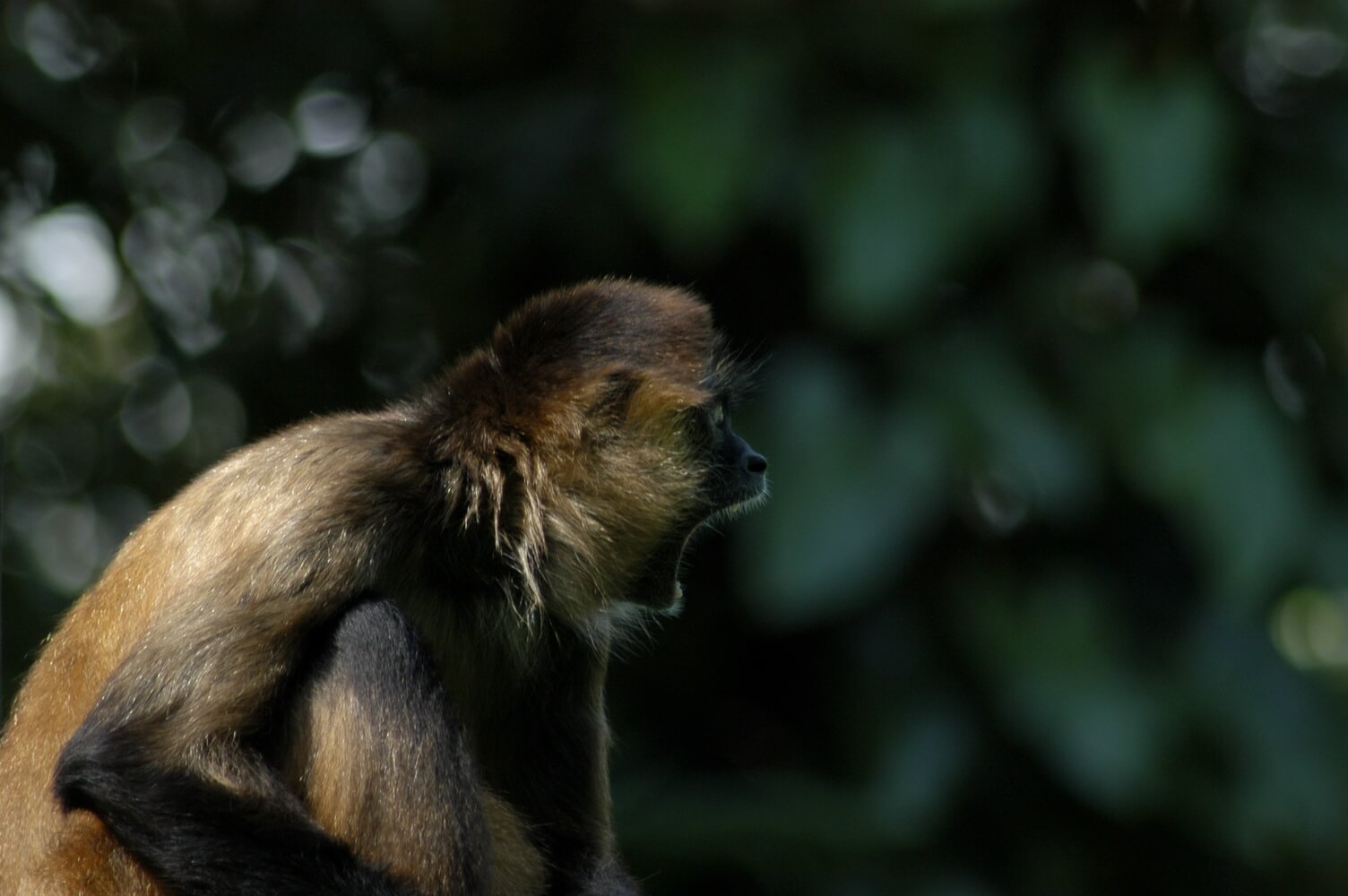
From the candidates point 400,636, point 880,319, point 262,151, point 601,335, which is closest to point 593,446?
point 601,335

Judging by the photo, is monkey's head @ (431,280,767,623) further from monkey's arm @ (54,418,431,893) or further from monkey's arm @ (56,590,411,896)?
monkey's arm @ (56,590,411,896)

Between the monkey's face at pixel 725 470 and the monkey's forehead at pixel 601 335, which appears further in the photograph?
the monkey's face at pixel 725 470

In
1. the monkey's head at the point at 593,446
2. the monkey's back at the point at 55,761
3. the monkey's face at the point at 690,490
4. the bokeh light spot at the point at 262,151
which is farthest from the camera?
the bokeh light spot at the point at 262,151

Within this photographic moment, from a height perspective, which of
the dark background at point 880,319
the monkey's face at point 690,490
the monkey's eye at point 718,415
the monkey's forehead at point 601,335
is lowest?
the dark background at point 880,319

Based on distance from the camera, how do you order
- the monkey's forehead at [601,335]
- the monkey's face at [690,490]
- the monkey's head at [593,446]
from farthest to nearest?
the monkey's face at [690,490] < the monkey's forehead at [601,335] < the monkey's head at [593,446]

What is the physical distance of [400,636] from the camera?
482 cm

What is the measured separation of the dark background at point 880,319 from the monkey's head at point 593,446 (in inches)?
160

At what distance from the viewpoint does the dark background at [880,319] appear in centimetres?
1003

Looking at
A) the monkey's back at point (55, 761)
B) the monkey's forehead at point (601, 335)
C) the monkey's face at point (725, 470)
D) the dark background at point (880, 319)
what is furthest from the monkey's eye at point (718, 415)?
the dark background at point (880, 319)

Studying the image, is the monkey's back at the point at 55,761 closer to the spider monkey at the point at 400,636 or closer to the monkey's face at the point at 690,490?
the spider monkey at the point at 400,636

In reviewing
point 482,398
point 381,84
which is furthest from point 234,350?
point 482,398

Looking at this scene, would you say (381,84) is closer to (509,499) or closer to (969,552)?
(969,552)

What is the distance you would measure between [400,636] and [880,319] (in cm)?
559

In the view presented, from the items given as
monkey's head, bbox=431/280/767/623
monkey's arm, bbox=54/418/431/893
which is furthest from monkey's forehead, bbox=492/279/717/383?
monkey's arm, bbox=54/418/431/893
